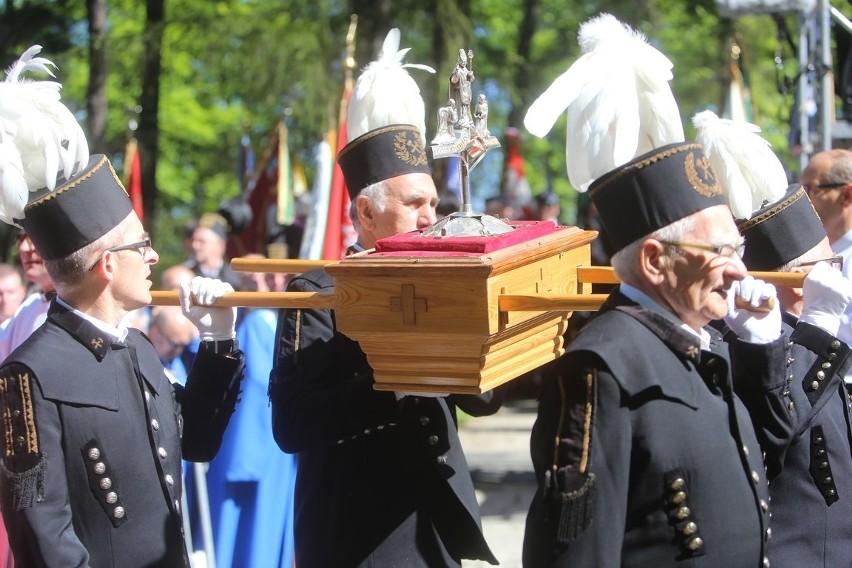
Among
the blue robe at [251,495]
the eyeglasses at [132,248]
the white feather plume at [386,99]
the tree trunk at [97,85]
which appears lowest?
the blue robe at [251,495]

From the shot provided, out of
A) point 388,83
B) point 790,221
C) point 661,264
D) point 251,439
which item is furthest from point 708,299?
point 251,439

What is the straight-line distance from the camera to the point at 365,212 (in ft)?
13.9

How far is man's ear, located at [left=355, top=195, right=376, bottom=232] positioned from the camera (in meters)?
4.18

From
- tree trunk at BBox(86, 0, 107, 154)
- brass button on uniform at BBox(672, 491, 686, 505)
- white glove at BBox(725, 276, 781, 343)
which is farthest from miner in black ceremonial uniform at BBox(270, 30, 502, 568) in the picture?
tree trunk at BBox(86, 0, 107, 154)

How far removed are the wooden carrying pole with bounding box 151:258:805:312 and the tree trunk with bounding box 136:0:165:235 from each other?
11870mm

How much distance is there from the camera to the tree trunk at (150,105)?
51.9ft

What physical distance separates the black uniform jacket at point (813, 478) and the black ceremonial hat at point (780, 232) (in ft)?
0.87

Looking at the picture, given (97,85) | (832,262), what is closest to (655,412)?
(832,262)

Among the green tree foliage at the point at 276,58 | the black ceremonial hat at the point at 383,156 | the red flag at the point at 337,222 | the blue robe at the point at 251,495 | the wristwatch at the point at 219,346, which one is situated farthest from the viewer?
the green tree foliage at the point at 276,58

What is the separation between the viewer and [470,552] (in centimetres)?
375

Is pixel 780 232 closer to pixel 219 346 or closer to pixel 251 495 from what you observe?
pixel 219 346

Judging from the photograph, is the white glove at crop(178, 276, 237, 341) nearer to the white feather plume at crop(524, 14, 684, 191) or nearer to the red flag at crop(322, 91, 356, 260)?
the white feather plume at crop(524, 14, 684, 191)

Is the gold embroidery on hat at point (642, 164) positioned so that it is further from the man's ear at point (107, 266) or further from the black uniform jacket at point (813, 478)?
the man's ear at point (107, 266)

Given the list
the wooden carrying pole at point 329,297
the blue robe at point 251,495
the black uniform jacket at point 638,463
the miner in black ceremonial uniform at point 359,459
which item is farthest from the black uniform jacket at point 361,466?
the blue robe at point 251,495
